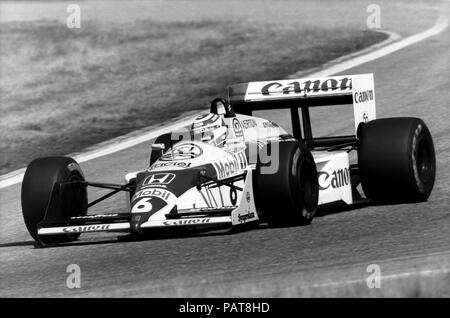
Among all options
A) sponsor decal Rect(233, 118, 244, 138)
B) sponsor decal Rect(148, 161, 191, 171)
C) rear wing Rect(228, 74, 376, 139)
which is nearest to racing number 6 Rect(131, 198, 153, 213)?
sponsor decal Rect(148, 161, 191, 171)

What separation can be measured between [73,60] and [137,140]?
6.85 meters

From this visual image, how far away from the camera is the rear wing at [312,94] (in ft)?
37.8

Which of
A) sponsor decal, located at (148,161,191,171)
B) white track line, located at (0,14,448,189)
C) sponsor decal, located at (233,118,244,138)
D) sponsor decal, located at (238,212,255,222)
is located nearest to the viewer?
sponsor decal, located at (238,212,255,222)

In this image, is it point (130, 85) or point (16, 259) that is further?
point (130, 85)

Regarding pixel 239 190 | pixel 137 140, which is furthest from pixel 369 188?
pixel 137 140

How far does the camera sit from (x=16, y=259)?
9328 millimetres

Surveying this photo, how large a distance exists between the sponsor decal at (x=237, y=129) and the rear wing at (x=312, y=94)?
1.20m

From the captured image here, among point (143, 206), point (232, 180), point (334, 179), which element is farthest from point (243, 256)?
point (334, 179)

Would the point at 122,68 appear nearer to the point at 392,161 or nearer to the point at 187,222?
the point at 392,161

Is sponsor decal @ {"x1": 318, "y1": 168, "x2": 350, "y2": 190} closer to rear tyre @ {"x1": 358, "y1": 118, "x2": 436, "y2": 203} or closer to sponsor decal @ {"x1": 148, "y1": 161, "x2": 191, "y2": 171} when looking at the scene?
rear tyre @ {"x1": 358, "y1": 118, "x2": 436, "y2": 203}

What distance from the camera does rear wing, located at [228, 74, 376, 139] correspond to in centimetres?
1152

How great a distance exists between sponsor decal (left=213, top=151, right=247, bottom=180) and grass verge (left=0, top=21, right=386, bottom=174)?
538 centimetres

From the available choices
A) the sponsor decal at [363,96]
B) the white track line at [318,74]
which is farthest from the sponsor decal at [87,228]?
the white track line at [318,74]

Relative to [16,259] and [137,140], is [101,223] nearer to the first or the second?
[16,259]
